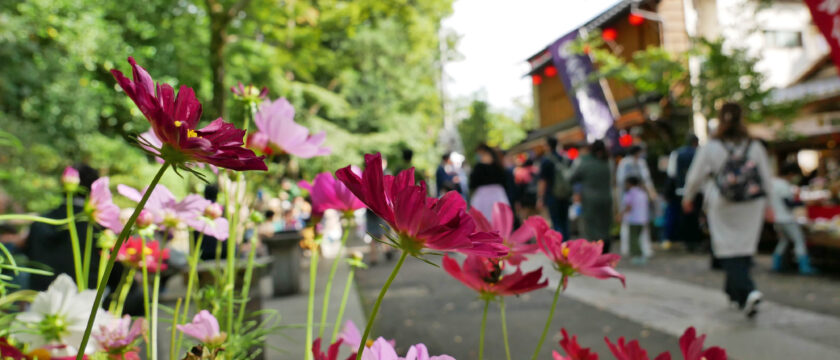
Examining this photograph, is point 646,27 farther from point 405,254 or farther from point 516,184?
point 405,254

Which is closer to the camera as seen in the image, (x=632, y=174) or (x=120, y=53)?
(x=632, y=174)

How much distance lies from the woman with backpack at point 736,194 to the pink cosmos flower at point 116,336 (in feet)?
13.4

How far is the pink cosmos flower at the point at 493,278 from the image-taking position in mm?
549

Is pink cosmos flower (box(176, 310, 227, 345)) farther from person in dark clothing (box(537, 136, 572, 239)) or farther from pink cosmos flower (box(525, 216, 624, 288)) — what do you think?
person in dark clothing (box(537, 136, 572, 239))

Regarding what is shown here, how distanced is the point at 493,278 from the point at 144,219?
382 mm

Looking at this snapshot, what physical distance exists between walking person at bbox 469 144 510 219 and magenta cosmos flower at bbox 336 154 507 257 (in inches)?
234

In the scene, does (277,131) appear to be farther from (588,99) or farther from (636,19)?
(636,19)

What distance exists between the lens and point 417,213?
390 mm

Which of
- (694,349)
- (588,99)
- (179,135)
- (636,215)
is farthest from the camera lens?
(588,99)

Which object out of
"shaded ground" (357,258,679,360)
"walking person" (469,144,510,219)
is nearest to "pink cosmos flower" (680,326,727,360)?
"shaded ground" (357,258,679,360)

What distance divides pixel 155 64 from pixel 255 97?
33.1 feet

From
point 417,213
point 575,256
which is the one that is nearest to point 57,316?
point 417,213

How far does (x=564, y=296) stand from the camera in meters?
4.98

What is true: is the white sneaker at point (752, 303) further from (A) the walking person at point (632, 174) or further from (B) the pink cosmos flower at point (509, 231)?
(B) the pink cosmos flower at point (509, 231)
